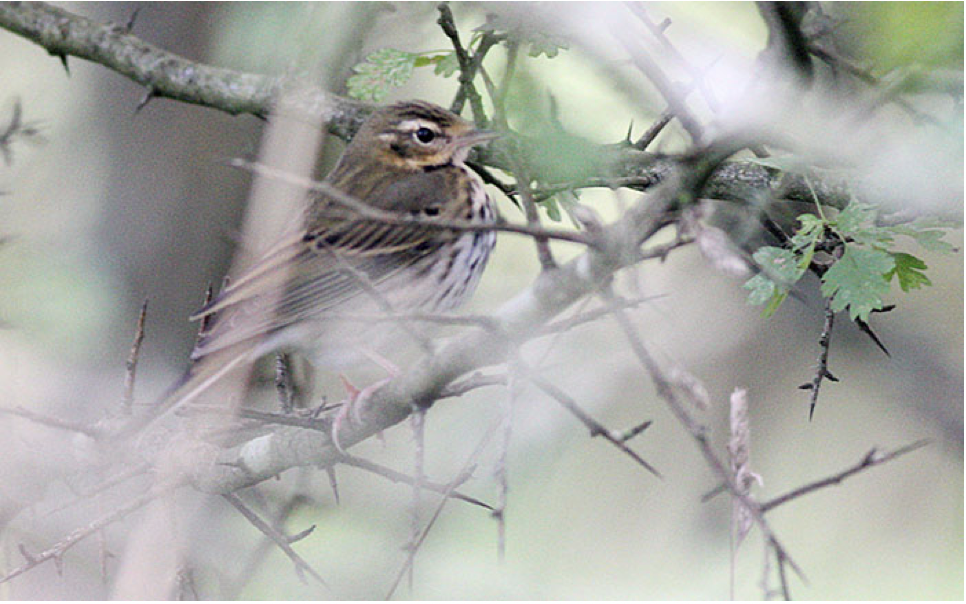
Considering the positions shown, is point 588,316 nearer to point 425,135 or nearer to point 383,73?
point 383,73

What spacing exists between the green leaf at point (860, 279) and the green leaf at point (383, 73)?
1.61 meters

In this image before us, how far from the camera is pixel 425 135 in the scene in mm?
4793

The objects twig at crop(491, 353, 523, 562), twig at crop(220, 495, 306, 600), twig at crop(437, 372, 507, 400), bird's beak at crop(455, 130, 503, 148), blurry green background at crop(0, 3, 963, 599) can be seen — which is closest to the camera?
twig at crop(491, 353, 523, 562)

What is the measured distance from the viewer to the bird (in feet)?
13.7

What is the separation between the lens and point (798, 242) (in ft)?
10.8

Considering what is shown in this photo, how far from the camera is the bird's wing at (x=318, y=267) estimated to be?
420 centimetres

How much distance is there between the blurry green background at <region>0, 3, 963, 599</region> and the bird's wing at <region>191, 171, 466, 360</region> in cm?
61

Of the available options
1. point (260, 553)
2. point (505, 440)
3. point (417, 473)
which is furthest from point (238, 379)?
point (505, 440)

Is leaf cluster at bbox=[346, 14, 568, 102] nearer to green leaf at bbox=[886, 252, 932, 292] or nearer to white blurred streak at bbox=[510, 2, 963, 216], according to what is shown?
green leaf at bbox=[886, 252, 932, 292]

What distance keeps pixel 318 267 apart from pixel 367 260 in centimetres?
19

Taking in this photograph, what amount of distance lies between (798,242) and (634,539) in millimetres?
5594

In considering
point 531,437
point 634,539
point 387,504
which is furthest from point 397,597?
point 634,539

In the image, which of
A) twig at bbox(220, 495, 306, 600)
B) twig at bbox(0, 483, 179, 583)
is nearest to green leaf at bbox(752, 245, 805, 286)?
twig at bbox(220, 495, 306, 600)

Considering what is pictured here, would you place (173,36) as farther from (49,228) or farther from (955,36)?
(955,36)
